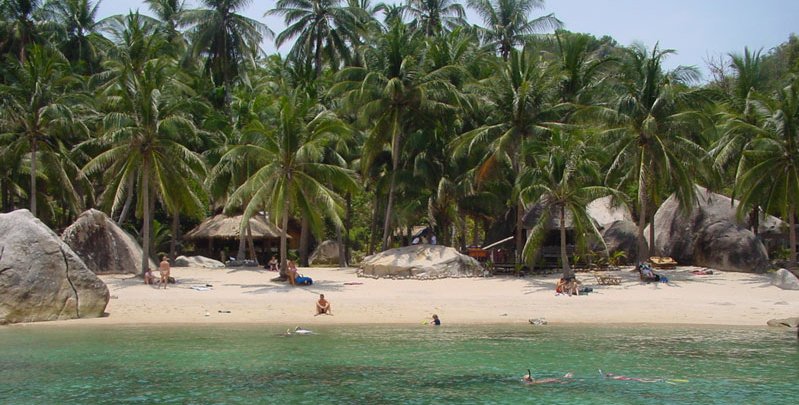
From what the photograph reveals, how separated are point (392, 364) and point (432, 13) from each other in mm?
34502

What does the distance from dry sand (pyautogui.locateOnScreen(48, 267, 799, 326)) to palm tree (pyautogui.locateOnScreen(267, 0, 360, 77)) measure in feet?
65.3

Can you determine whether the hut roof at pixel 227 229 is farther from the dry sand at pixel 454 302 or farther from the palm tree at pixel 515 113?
the palm tree at pixel 515 113

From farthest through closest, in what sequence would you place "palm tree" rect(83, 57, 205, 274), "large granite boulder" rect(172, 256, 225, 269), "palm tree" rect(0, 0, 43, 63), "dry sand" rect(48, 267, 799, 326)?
"palm tree" rect(0, 0, 43, 63) < "large granite boulder" rect(172, 256, 225, 269) < "palm tree" rect(83, 57, 205, 274) < "dry sand" rect(48, 267, 799, 326)

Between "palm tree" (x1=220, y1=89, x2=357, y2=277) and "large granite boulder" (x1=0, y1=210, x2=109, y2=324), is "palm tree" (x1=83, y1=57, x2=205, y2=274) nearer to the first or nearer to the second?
"palm tree" (x1=220, y1=89, x2=357, y2=277)

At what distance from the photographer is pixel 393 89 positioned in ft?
99.7

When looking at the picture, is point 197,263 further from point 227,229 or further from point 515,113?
point 515,113

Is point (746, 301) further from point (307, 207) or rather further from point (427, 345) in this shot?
point (307, 207)

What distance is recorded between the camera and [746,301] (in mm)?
23016

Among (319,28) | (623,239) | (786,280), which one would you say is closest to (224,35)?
(319,28)

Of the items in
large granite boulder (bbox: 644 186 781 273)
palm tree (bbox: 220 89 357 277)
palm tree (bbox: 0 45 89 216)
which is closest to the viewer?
palm tree (bbox: 220 89 357 277)

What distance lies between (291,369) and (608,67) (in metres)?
26.2

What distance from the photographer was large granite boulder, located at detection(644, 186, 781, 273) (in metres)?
29.9

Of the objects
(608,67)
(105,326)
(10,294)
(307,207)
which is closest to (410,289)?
(307,207)

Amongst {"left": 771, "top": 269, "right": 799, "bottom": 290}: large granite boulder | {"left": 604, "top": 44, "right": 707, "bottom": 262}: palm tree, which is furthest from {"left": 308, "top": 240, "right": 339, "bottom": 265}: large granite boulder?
{"left": 771, "top": 269, "right": 799, "bottom": 290}: large granite boulder
